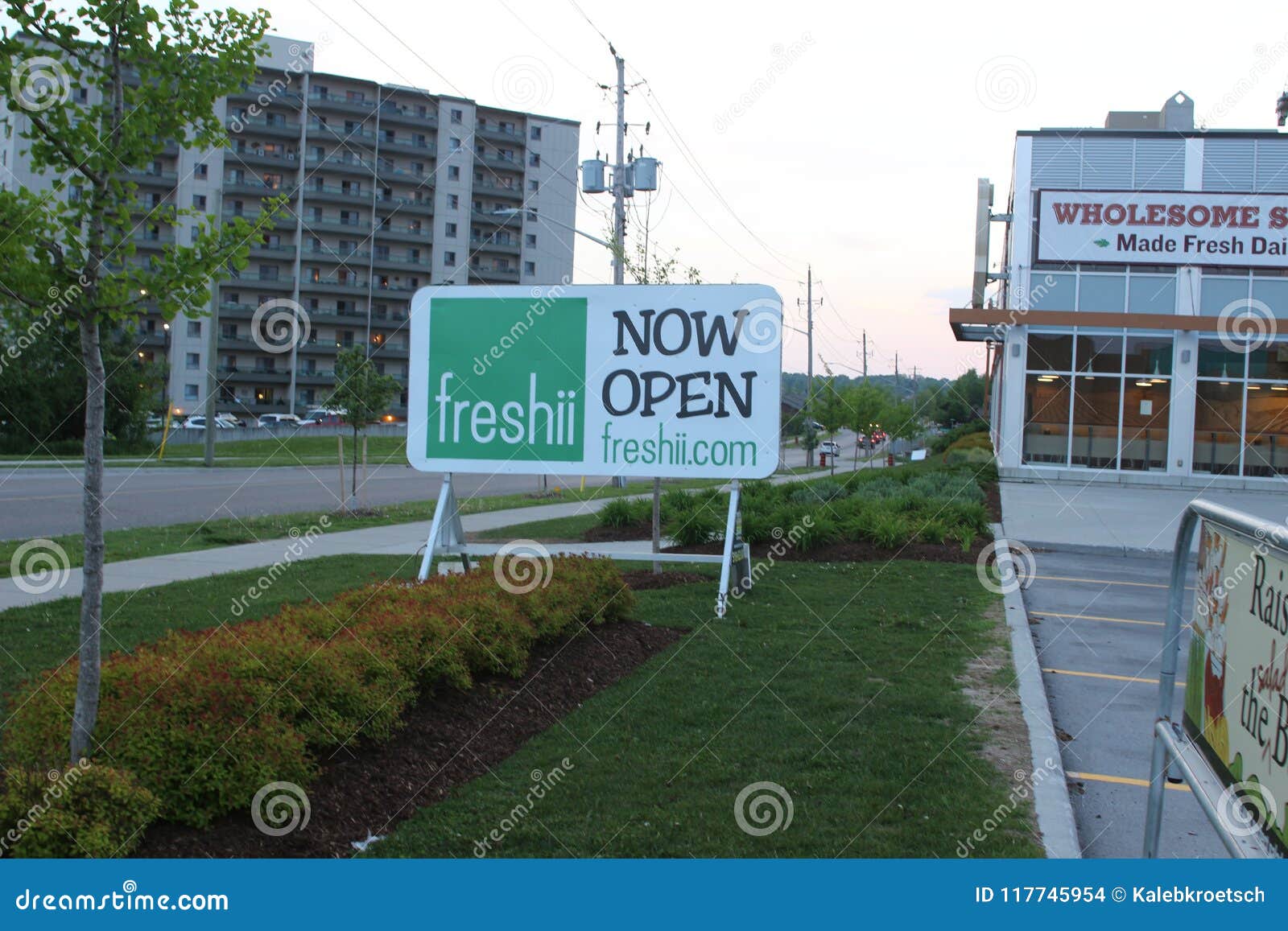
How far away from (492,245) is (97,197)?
266 ft

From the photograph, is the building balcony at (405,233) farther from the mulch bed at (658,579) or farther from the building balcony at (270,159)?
the mulch bed at (658,579)

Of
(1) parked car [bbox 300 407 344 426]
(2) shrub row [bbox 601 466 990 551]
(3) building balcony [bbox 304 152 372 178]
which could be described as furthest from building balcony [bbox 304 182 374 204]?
(2) shrub row [bbox 601 466 990 551]

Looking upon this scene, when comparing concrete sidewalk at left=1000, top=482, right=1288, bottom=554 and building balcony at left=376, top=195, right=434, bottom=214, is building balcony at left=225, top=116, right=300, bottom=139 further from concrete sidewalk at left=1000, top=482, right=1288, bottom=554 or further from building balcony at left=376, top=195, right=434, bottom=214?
concrete sidewalk at left=1000, top=482, right=1288, bottom=554

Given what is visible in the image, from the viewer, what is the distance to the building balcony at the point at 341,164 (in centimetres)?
7525

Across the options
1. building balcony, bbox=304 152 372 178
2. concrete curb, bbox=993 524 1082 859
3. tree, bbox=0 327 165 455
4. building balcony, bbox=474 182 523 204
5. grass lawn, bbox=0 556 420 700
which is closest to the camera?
concrete curb, bbox=993 524 1082 859

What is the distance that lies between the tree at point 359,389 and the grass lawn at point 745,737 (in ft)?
26.8

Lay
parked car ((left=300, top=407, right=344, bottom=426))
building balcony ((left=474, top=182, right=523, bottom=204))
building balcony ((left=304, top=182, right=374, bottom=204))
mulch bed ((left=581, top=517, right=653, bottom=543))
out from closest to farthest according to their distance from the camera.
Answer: mulch bed ((left=581, top=517, right=653, bottom=543)), parked car ((left=300, top=407, right=344, bottom=426)), building balcony ((left=304, top=182, right=374, bottom=204)), building balcony ((left=474, top=182, right=523, bottom=204))

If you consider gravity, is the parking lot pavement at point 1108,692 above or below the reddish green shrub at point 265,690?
below

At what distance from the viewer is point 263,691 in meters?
4.56

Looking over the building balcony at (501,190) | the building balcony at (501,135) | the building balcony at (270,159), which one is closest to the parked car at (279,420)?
the building balcony at (270,159)

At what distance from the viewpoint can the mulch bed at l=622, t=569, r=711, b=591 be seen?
11.2m

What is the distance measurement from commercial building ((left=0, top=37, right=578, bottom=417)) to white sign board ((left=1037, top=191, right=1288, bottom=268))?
1951 inches

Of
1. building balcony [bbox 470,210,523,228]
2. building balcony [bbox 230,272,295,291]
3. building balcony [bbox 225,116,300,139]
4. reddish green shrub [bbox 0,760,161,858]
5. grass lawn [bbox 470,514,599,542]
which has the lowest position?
reddish green shrub [bbox 0,760,161,858]

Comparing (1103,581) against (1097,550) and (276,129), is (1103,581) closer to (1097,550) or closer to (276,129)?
(1097,550)
